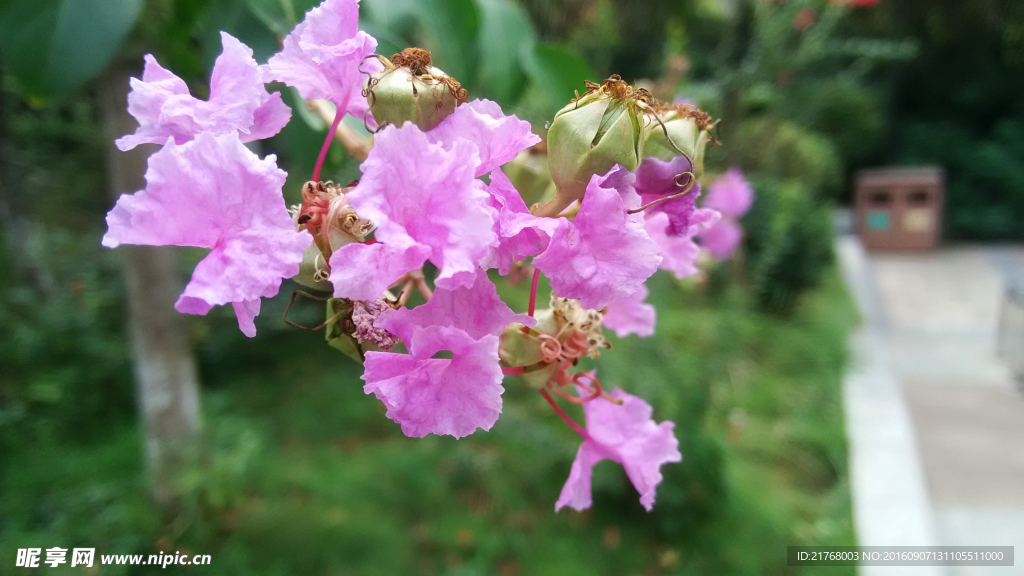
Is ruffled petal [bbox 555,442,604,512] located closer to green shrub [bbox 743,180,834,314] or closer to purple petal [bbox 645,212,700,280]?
purple petal [bbox 645,212,700,280]

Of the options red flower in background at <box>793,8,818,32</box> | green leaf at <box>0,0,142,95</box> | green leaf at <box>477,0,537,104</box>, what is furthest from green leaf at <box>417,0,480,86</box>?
red flower in background at <box>793,8,818,32</box>

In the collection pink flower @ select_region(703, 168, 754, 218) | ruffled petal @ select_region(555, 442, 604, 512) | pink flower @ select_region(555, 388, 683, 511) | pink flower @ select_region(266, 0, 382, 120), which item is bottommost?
ruffled petal @ select_region(555, 442, 604, 512)

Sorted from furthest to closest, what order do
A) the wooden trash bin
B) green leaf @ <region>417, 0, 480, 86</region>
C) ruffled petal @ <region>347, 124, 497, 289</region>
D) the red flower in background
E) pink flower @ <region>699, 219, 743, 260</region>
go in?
the wooden trash bin < the red flower in background < pink flower @ <region>699, 219, 743, 260</region> < green leaf @ <region>417, 0, 480, 86</region> < ruffled petal @ <region>347, 124, 497, 289</region>

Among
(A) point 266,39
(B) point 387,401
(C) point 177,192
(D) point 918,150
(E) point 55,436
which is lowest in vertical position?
(E) point 55,436

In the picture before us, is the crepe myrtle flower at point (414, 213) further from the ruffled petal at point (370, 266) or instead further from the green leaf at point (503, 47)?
the green leaf at point (503, 47)

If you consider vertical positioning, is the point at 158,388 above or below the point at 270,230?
below

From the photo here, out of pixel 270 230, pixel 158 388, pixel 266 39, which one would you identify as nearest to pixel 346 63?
pixel 270 230

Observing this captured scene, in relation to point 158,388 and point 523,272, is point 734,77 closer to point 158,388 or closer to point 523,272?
point 523,272
